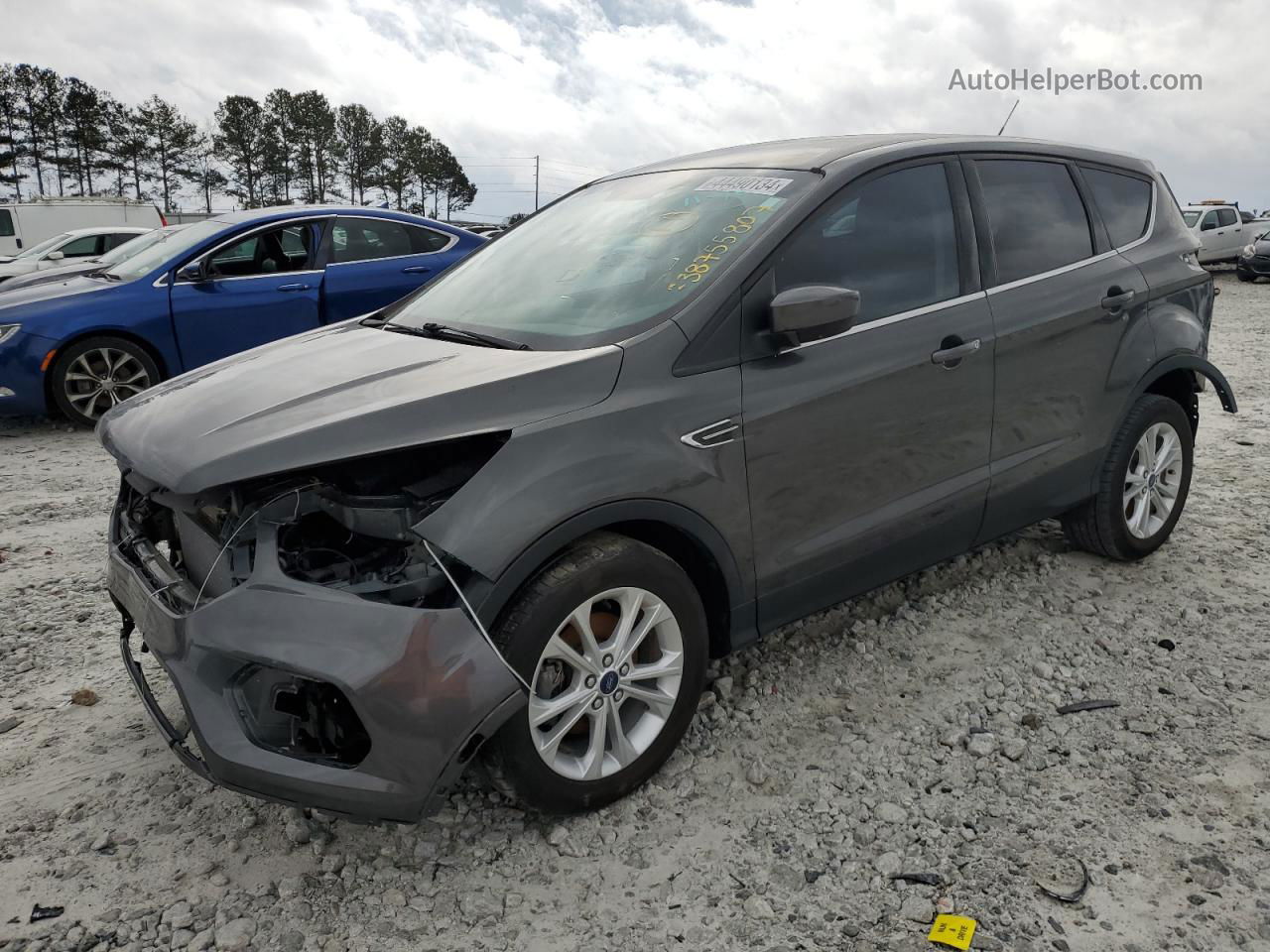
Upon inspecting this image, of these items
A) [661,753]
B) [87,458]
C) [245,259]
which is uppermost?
[245,259]

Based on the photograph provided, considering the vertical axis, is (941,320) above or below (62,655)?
above

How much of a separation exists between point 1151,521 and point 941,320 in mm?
1792

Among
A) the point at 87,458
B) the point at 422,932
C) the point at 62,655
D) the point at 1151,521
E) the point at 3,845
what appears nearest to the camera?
the point at 422,932

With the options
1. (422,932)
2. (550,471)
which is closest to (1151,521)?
(550,471)

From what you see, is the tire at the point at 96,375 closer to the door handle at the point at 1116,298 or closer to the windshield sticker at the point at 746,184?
the windshield sticker at the point at 746,184

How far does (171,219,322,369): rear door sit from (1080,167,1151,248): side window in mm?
5394

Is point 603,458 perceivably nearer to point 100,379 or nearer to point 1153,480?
point 1153,480

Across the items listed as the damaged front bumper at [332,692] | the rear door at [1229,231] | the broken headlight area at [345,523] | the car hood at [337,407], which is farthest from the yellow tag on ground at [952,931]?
the rear door at [1229,231]

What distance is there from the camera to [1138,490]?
4.14 m

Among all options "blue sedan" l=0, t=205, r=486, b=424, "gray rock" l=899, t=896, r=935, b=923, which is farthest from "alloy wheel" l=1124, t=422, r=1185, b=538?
"blue sedan" l=0, t=205, r=486, b=424

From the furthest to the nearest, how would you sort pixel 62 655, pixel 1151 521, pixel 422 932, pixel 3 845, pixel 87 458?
1. pixel 87 458
2. pixel 1151 521
3. pixel 62 655
4. pixel 3 845
5. pixel 422 932

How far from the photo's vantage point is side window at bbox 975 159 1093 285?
11.4 ft

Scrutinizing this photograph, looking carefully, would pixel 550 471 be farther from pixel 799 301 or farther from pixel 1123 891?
pixel 1123 891

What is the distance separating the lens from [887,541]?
315 cm
